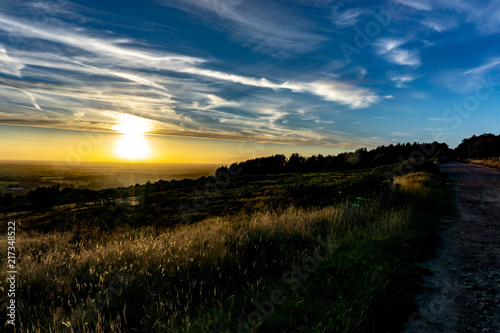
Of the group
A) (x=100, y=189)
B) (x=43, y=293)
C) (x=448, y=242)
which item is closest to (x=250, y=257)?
(x=43, y=293)

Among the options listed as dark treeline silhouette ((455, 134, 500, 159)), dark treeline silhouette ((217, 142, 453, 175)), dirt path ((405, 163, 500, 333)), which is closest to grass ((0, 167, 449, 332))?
dirt path ((405, 163, 500, 333))

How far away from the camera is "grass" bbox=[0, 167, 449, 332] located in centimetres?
360

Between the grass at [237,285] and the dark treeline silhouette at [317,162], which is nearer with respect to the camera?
the grass at [237,285]

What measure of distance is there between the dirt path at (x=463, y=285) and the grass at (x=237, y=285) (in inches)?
13.1

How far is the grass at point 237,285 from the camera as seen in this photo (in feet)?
11.8

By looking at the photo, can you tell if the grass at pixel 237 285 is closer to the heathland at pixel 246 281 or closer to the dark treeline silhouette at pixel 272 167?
the heathland at pixel 246 281

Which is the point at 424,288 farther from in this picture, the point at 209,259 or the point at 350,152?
the point at 350,152

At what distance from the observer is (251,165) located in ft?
277

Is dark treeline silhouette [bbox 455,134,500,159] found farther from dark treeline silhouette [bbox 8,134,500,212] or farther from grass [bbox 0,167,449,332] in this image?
grass [bbox 0,167,449,332]

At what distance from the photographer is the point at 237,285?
4.98 m

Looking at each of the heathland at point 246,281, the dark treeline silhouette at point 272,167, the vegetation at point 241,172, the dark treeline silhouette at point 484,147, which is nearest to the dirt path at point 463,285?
the heathland at point 246,281

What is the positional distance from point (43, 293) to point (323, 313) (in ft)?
15.5

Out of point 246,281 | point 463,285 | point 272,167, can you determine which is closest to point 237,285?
point 246,281

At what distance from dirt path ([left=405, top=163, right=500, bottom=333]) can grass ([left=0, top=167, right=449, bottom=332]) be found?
332mm
